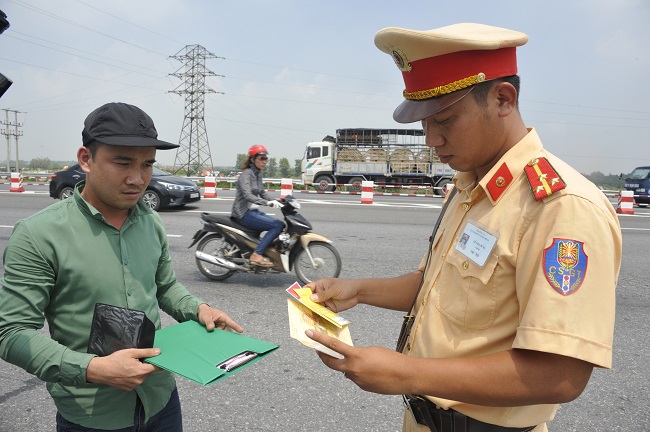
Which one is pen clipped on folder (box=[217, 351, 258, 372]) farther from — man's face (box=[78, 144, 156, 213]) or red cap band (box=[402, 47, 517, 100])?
red cap band (box=[402, 47, 517, 100])

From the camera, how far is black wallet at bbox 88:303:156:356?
1.40 metres

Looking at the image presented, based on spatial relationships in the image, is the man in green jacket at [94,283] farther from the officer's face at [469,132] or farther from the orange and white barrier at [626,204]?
the orange and white barrier at [626,204]

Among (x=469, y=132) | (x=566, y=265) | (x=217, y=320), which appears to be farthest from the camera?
(x=217, y=320)

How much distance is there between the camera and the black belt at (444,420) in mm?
1226

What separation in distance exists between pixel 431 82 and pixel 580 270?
0.60 m

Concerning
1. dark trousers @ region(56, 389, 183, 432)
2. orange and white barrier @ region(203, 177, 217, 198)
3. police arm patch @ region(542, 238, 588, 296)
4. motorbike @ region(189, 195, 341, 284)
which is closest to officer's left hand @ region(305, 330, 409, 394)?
police arm patch @ region(542, 238, 588, 296)

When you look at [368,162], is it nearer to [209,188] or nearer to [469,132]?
[209,188]

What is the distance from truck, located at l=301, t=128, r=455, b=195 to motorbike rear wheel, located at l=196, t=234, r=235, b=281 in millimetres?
17818

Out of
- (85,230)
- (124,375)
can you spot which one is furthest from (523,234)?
(85,230)

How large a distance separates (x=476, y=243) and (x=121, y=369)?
1.07m

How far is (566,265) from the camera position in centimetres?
100

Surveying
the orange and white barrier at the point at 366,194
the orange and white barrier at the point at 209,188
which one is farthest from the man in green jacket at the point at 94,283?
the orange and white barrier at the point at 209,188

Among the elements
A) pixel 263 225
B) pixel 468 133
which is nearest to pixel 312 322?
pixel 468 133

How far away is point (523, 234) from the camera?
111 cm
